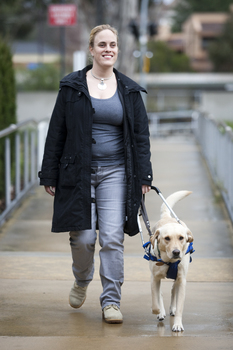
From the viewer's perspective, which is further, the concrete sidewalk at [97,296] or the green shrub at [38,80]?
the green shrub at [38,80]

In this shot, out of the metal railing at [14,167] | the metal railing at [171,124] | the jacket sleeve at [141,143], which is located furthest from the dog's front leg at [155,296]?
the metal railing at [171,124]

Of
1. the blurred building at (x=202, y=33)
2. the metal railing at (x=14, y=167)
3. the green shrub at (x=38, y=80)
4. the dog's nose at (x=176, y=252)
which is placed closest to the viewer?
the dog's nose at (x=176, y=252)

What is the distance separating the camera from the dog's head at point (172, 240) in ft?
12.2

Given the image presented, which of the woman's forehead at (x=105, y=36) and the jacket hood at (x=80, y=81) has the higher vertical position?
the woman's forehead at (x=105, y=36)

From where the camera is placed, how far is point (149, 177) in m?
4.15

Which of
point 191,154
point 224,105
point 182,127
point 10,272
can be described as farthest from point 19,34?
point 10,272

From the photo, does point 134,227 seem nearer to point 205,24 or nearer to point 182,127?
point 182,127

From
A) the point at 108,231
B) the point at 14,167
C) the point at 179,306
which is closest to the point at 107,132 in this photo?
the point at 108,231

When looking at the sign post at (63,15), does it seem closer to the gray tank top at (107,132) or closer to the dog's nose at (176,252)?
the gray tank top at (107,132)

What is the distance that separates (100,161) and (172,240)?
75cm

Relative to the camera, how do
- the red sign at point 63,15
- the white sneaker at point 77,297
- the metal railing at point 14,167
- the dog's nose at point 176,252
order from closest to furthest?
1. the dog's nose at point 176,252
2. the white sneaker at point 77,297
3. the metal railing at point 14,167
4. the red sign at point 63,15

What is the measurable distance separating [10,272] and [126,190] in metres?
1.74

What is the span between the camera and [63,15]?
13625mm

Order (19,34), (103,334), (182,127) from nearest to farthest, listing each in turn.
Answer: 1. (103,334)
2. (182,127)
3. (19,34)
